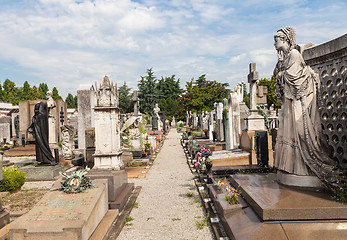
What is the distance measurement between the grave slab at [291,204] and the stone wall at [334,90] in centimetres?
106

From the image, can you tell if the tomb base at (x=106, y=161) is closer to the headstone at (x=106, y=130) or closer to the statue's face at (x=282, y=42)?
the headstone at (x=106, y=130)

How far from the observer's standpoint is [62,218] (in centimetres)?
375

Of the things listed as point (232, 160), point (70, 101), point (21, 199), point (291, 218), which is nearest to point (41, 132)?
point (21, 199)

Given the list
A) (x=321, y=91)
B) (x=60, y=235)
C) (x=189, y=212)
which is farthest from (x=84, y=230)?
(x=321, y=91)

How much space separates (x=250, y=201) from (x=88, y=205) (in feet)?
8.86

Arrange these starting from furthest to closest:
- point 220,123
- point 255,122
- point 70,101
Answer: point 70,101 < point 220,123 < point 255,122

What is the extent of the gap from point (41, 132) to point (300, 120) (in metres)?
8.73

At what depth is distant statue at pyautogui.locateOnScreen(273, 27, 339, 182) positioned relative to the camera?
423 centimetres

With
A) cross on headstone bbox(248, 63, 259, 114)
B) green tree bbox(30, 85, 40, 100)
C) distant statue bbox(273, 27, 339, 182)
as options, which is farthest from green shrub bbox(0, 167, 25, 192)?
green tree bbox(30, 85, 40, 100)

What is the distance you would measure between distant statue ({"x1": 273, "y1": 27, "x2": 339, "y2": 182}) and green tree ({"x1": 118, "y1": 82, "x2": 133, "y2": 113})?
5572 centimetres

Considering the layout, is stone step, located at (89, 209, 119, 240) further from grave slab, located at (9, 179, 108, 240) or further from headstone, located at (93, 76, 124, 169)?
headstone, located at (93, 76, 124, 169)

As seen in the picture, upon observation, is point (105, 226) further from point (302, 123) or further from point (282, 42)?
point (282, 42)

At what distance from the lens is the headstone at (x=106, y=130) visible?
7930 mm

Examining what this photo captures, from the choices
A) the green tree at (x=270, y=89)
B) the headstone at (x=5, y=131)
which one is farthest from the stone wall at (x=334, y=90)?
the green tree at (x=270, y=89)
